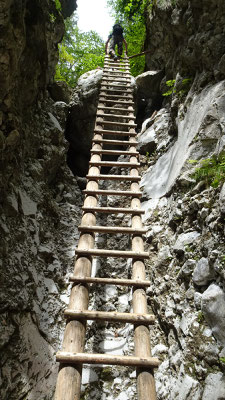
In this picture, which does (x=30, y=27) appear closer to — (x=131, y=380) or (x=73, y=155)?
(x=73, y=155)

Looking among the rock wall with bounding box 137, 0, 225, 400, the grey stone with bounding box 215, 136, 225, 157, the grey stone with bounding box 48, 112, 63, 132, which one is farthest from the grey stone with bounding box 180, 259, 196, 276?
the grey stone with bounding box 48, 112, 63, 132

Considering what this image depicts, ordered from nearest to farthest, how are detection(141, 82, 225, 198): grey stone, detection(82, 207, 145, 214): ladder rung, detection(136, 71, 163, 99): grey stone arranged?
detection(82, 207, 145, 214): ladder rung → detection(141, 82, 225, 198): grey stone → detection(136, 71, 163, 99): grey stone

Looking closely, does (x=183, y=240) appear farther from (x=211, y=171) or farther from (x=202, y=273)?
(x=211, y=171)

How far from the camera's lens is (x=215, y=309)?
2293 mm

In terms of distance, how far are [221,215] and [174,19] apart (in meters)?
5.10

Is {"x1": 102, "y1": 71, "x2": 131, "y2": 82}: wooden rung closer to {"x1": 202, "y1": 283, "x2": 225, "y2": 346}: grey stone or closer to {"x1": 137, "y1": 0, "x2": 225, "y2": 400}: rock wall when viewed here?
{"x1": 137, "y1": 0, "x2": 225, "y2": 400}: rock wall

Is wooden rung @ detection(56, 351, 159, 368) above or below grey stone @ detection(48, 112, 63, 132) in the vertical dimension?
below

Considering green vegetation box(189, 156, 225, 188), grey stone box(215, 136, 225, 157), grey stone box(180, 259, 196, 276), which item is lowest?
grey stone box(180, 259, 196, 276)

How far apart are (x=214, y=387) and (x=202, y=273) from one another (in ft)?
3.09

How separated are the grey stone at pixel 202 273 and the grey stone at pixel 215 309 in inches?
3.5

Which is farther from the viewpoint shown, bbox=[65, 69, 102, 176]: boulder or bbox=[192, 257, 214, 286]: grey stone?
bbox=[65, 69, 102, 176]: boulder

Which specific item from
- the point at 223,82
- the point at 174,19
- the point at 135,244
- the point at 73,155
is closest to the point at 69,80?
the point at 73,155

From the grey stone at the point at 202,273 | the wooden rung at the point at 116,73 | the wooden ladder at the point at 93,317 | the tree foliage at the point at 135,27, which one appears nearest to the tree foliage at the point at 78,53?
the tree foliage at the point at 135,27

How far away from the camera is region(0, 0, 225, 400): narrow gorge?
8.30 feet
